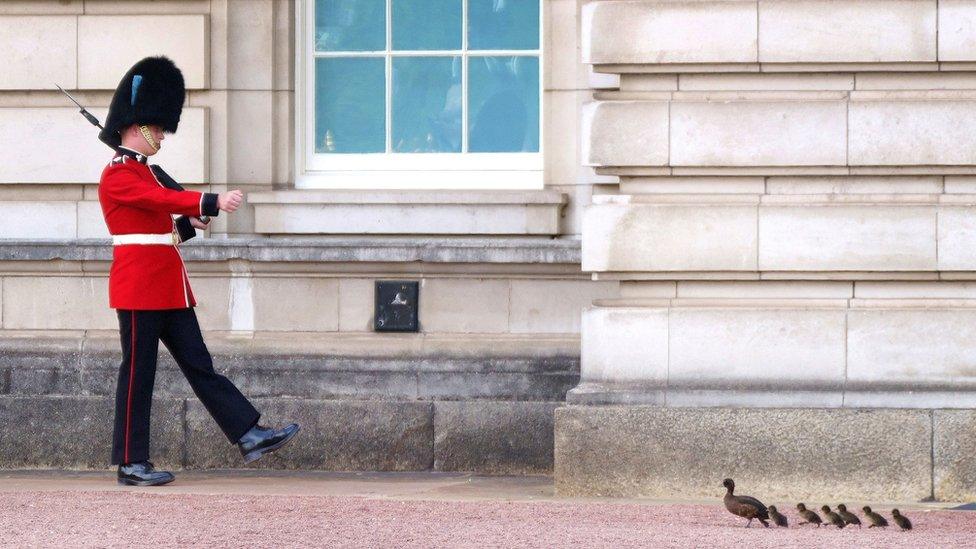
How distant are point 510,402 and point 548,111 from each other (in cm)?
148

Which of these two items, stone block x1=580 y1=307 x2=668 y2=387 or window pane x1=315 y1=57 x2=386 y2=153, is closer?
stone block x1=580 y1=307 x2=668 y2=387

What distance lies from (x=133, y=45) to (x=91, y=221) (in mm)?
912

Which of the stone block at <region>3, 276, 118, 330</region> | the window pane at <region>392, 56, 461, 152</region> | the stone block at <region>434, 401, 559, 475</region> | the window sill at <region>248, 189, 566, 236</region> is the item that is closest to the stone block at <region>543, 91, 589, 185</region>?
the window sill at <region>248, 189, 566, 236</region>

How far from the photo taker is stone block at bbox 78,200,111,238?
30.4ft

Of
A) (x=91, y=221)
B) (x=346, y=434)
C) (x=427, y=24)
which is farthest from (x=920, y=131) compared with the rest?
(x=91, y=221)

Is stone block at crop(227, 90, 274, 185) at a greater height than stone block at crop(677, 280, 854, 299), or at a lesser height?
greater

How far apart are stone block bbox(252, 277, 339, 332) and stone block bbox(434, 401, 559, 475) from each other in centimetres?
84

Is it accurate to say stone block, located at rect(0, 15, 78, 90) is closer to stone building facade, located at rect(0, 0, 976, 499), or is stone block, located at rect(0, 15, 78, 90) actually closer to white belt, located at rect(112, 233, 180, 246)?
stone building facade, located at rect(0, 0, 976, 499)

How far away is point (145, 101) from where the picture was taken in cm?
816

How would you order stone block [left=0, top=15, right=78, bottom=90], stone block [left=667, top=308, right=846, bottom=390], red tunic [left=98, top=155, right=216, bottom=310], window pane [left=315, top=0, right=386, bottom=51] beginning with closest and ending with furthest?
stone block [left=667, top=308, right=846, bottom=390] → red tunic [left=98, top=155, right=216, bottom=310] → stone block [left=0, top=15, right=78, bottom=90] → window pane [left=315, top=0, right=386, bottom=51]

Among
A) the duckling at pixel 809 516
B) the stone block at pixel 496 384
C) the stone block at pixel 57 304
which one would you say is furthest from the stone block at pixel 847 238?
the stone block at pixel 57 304

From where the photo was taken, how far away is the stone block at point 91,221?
9266 mm

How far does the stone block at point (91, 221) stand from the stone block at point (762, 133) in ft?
10.4

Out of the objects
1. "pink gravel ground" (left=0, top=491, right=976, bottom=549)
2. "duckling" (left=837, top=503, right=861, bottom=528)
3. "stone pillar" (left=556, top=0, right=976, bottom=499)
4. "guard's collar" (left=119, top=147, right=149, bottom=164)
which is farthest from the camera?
"guard's collar" (left=119, top=147, right=149, bottom=164)
